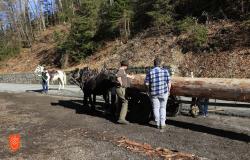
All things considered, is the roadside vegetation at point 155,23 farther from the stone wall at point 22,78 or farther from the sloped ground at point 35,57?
the stone wall at point 22,78

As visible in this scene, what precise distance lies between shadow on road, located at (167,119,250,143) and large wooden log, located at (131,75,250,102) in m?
0.89

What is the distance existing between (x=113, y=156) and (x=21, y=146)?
2.75 meters

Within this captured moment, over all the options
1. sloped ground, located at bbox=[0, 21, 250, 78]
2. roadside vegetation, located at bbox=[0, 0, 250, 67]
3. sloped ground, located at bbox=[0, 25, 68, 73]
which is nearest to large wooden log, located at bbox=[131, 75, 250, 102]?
sloped ground, located at bbox=[0, 21, 250, 78]

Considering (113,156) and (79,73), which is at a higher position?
(79,73)

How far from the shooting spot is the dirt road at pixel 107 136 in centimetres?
941

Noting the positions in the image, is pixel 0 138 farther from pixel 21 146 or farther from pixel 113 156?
pixel 113 156

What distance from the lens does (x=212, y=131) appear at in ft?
37.5

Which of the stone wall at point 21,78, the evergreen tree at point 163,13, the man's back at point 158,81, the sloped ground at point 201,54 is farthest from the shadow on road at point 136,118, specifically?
the stone wall at point 21,78

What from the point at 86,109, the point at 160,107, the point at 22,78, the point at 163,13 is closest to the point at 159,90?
the point at 160,107

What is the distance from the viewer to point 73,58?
44188 mm

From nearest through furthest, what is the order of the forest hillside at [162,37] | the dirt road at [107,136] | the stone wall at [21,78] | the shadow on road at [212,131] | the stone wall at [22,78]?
the dirt road at [107,136]
the shadow on road at [212,131]
the forest hillside at [162,37]
the stone wall at [22,78]
the stone wall at [21,78]

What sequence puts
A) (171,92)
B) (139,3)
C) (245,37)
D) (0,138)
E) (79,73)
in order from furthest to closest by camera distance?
(139,3)
(245,37)
(79,73)
(171,92)
(0,138)

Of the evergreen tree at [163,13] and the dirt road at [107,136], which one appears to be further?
the evergreen tree at [163,13]

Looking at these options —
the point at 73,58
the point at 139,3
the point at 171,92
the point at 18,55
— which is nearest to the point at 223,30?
the point at 139,3
